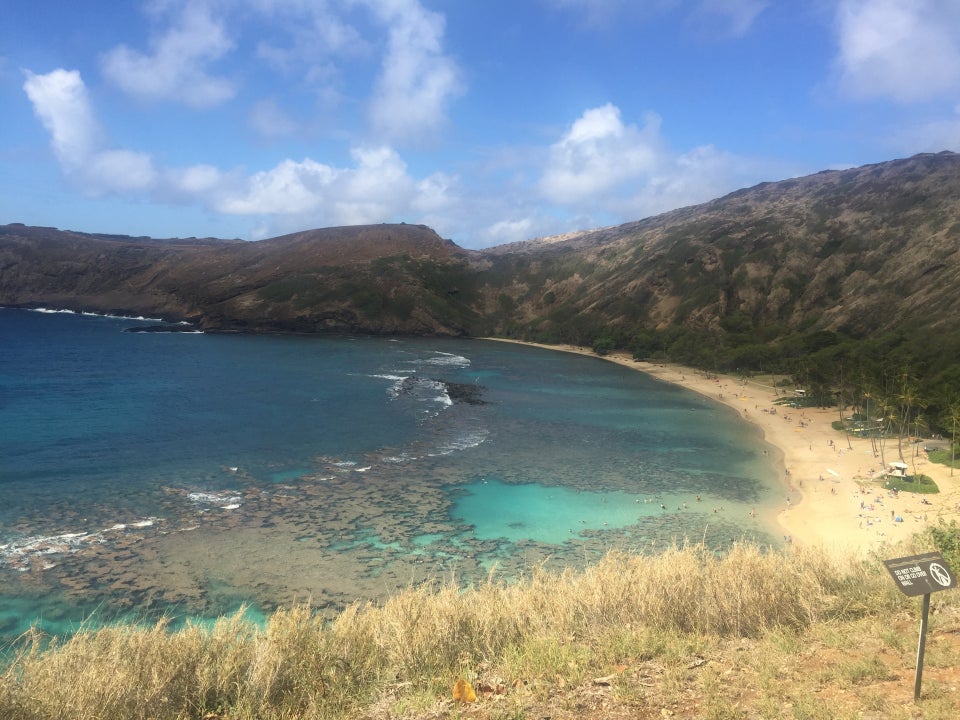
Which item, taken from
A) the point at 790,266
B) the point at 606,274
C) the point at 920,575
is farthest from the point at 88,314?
the point at 920,575

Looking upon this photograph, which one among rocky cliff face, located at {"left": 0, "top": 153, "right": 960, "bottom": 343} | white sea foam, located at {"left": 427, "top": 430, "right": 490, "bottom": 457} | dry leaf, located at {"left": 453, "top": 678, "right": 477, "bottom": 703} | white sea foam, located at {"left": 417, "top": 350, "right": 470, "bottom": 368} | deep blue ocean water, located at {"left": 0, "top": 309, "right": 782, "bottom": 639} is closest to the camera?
dry leaf, located at {"left": 453, "top": 678, "right": 477, "bottom": 703}

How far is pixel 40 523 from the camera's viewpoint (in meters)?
27.6

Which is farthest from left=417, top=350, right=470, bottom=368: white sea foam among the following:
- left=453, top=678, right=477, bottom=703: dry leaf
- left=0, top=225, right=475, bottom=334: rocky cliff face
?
left=453, top=678, right=477, bottom=703: dry leaf

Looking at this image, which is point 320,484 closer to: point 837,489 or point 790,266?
point 837,489

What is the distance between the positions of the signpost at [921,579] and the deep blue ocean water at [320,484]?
10948 millimetres

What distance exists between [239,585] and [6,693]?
15.6m

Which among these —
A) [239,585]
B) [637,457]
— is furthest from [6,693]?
[637,457]

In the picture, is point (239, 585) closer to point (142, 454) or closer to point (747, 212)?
point (142, 454)

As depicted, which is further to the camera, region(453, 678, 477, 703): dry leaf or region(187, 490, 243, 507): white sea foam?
region(187, 490, 243, 507): white sea foam

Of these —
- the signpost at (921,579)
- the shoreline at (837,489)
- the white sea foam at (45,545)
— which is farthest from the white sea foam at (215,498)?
the signpost at (921,579)

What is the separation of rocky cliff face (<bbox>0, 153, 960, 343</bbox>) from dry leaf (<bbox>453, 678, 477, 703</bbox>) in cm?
8225

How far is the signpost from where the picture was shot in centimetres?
809

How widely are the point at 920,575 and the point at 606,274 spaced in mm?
151886

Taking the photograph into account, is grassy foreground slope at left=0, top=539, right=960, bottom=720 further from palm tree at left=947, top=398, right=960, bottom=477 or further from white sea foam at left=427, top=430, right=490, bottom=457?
palm tree at left=947, top=398, right=960, bottom=477
